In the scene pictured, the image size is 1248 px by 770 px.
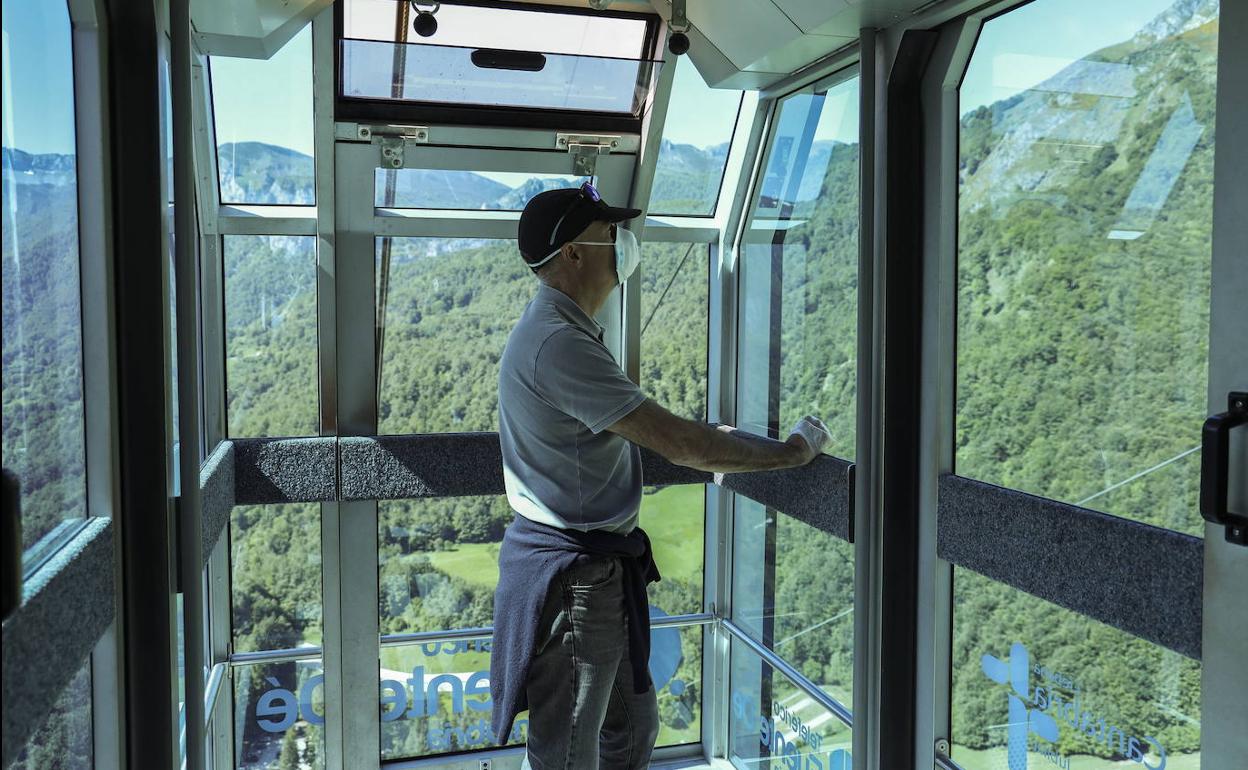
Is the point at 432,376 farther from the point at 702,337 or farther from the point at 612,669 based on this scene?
the point at 612,669

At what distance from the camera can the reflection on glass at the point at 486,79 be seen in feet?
8.00

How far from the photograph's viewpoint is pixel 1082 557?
1.63 m

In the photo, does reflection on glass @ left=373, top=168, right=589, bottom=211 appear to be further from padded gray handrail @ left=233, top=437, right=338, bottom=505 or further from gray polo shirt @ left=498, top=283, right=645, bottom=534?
gray polo shirt @ left=498, top=283, right=645, bottom=534

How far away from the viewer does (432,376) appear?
2.97 meters

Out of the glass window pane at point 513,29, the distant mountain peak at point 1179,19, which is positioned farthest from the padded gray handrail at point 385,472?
the distant mountain peak at point 1179,19

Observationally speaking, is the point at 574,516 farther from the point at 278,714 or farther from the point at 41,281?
the point at 278,714

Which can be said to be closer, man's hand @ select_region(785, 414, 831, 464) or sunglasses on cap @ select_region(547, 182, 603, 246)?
sunglasses on cap @ select_region(547, 182, 603, 246)

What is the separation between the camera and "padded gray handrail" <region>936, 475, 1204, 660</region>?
1445 millimetres

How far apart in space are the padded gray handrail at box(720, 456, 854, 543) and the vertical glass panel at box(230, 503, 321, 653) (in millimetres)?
1286

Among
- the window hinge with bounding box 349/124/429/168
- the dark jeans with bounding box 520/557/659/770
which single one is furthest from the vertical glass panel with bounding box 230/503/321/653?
the dark jeans with bounding box 520/557/659/770

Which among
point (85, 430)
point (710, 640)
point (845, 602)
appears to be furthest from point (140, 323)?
point (710, 640)

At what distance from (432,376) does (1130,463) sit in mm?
1940

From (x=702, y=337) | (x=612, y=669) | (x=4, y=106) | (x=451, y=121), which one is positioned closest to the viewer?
(x=4, y=106)

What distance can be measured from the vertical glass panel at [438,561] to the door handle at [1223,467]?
2.07 m
